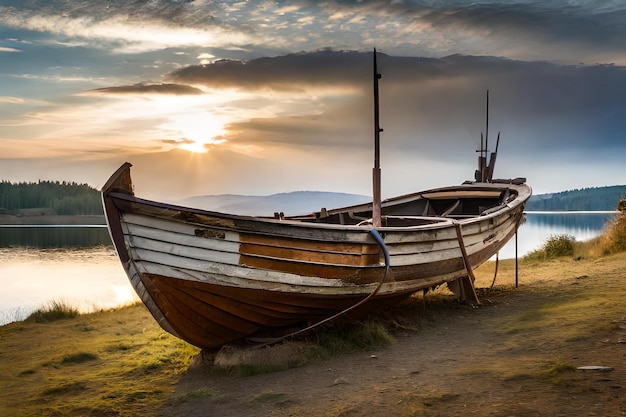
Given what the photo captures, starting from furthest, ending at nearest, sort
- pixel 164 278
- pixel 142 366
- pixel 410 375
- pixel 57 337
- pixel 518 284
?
1. pixel 518 284
2. pixel 57 337
3. pixel 142 366
4. pixel 164 278
5. pixel 410 375

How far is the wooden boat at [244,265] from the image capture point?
7133 millimetres

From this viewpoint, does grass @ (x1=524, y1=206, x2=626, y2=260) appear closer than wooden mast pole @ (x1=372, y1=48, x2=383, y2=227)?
No

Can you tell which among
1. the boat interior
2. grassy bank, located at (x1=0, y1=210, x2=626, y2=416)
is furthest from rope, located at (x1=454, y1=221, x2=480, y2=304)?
the boat interior

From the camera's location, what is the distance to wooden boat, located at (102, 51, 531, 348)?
7.13m

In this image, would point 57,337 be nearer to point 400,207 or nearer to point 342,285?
point 342,285

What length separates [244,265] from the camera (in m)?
7.39

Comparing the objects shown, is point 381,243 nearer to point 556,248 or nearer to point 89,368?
point 89,368

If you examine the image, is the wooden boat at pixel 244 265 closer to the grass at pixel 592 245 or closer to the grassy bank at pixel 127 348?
the grassy bank at pixel 127 348

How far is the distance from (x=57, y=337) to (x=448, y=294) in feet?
25.1

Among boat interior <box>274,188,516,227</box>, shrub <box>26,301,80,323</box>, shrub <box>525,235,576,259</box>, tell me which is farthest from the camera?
shrub <box>525,235,576,259</box>

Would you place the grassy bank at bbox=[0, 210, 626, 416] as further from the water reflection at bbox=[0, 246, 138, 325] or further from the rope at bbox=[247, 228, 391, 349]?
the water reflection at bbox=[0, 246, 138, 325]

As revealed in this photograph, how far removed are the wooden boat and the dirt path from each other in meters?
0.72

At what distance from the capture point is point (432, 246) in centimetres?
941

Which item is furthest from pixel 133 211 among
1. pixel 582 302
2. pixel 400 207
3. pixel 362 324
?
pixel 400 207
